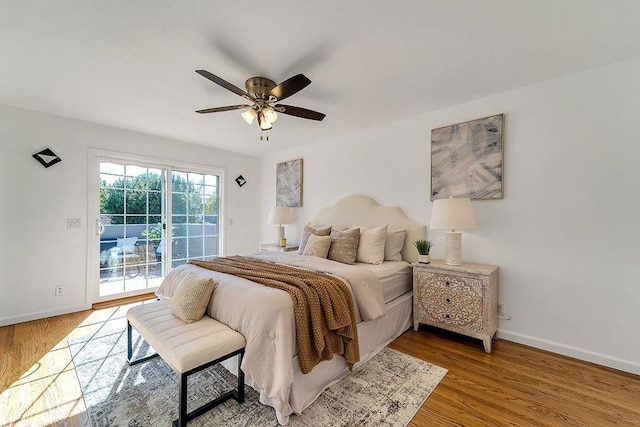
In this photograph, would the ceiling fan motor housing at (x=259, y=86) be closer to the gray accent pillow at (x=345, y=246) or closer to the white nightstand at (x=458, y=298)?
the gray accent pillow at (x=345, y=246)

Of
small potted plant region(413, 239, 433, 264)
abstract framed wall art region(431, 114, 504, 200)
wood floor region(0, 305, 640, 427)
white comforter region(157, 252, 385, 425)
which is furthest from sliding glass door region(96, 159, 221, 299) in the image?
abstract framed wall art region(431, 114, 504, 200)

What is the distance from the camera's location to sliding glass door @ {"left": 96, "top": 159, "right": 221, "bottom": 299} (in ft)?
12.6

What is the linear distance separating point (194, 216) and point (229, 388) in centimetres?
348

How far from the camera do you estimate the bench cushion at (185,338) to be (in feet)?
5.02

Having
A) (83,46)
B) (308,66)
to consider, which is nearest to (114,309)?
(83,46)

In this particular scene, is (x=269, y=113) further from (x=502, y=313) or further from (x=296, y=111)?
Answer: (x=502, y=313)

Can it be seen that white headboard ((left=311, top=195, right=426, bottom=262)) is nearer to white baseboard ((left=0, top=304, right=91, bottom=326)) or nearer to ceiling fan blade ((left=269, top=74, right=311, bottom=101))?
ceiling fan blade ((left=269, top=74, right=311, bottom=101))

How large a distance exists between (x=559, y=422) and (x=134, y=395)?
2737 mm

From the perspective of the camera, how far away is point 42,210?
10.6 feet

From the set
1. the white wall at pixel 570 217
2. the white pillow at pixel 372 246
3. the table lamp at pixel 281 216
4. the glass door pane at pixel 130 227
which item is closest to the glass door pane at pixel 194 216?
the glass door pane at pixel 130 227

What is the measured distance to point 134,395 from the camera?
1.84 m

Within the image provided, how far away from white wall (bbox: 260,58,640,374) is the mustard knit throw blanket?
64.9 inches

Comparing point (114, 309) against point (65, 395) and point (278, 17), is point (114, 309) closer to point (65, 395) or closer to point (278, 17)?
point (65, 395)

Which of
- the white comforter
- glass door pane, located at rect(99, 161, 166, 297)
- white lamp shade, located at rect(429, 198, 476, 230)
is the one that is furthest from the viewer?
glass door pane, located at rect(99, 161, 166, 297)
